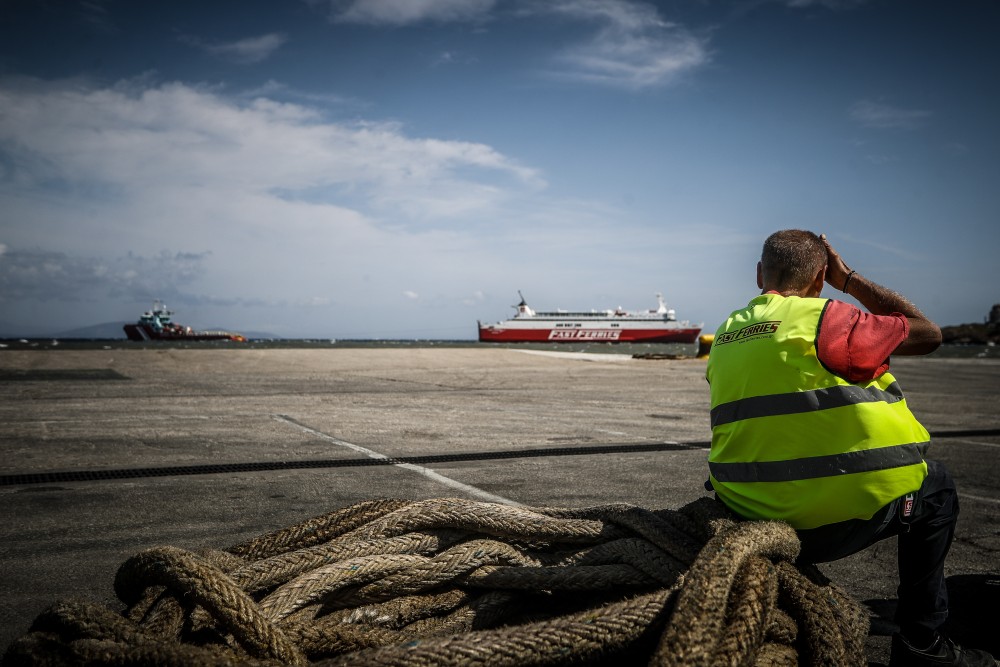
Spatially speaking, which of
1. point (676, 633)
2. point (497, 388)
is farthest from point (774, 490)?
point (497, 388)

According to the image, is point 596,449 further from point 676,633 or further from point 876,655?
point 676,633

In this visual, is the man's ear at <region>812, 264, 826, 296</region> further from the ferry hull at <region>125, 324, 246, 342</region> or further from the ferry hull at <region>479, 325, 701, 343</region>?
the ferry hull at <region>125, 324, 246, 342</region>

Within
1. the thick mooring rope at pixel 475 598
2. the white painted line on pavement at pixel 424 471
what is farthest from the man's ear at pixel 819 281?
the white painted line on pavement at pixel 424 471

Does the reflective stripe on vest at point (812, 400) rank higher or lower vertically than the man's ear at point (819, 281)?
lower

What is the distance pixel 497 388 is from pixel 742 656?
42.8ft

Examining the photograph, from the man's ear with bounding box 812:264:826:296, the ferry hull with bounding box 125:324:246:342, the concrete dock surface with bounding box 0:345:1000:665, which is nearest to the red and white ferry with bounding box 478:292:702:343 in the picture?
the ferry hull with bounding box 125:324:246:342

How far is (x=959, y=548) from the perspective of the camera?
4105 mm

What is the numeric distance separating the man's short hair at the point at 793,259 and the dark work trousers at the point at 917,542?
838 mm

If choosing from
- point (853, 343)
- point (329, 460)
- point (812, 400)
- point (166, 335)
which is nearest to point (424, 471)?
point (329, 460)

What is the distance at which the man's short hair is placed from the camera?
2.69 metres

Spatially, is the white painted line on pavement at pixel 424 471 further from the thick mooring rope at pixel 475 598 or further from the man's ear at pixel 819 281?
the man's ear at pixel 819 281

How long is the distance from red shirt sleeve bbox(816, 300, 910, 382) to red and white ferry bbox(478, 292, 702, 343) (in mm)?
100505

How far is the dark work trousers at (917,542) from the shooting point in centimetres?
242

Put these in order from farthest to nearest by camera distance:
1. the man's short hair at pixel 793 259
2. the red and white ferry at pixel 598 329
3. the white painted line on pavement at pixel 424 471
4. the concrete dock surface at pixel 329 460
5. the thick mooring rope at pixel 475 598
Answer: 1. the red and white ferry at pixel 598 329
2. the white painted line on pavement at pixel 424 471
3. the concrete dock surface at pixel 329 460
4. the man's short hair at pixel 793 259
5. the thick mooring rope at pixel 475 598
